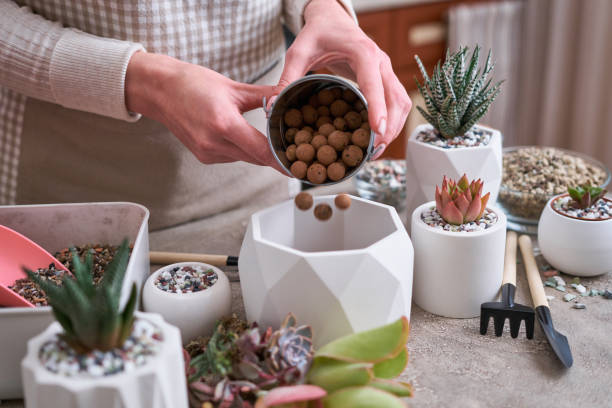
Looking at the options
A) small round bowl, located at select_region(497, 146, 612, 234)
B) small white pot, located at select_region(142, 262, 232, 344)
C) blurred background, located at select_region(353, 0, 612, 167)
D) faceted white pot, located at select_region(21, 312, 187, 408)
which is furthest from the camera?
blurred background, located at select_region(353, 0, 612, 167)

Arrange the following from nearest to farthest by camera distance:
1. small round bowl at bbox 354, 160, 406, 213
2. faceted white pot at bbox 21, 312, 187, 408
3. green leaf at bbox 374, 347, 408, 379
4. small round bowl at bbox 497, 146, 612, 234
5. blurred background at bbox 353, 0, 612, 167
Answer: faceted white pot at bbox 21, 312, 187, 408
green leaf at bbox 374, 347, 408, 379
small round bowl at bbox 497, 146, 612, 234
small round bowl at bbox 354, 160, 406, 213
blurred background at bbox 353, 0, 612, 167

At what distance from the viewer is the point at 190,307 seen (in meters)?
0.82

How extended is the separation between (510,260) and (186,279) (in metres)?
0.56

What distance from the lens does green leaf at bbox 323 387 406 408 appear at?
0.62 metres

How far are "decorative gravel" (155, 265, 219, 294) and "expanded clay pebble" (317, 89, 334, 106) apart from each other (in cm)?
32

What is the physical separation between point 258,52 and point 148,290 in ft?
2.16

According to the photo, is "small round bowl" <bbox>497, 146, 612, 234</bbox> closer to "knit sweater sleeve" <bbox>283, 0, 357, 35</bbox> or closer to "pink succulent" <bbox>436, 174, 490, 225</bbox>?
"pink succulent" <bbox>436, 174, 490, 225</bbox>

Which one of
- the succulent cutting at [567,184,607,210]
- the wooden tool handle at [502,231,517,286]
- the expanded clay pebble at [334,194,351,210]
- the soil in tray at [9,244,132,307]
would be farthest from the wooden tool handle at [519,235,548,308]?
the soil in tray at [9,244,132,307]

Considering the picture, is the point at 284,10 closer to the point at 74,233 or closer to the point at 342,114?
the point at 342,114

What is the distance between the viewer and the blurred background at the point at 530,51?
8.22 feet

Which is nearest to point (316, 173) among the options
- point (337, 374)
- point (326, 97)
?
point (326, 97)

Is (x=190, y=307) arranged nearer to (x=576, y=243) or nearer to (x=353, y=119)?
(x=353, y=119)

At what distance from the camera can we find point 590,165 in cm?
127

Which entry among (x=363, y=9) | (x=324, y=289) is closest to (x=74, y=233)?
(x=324, y=289)
